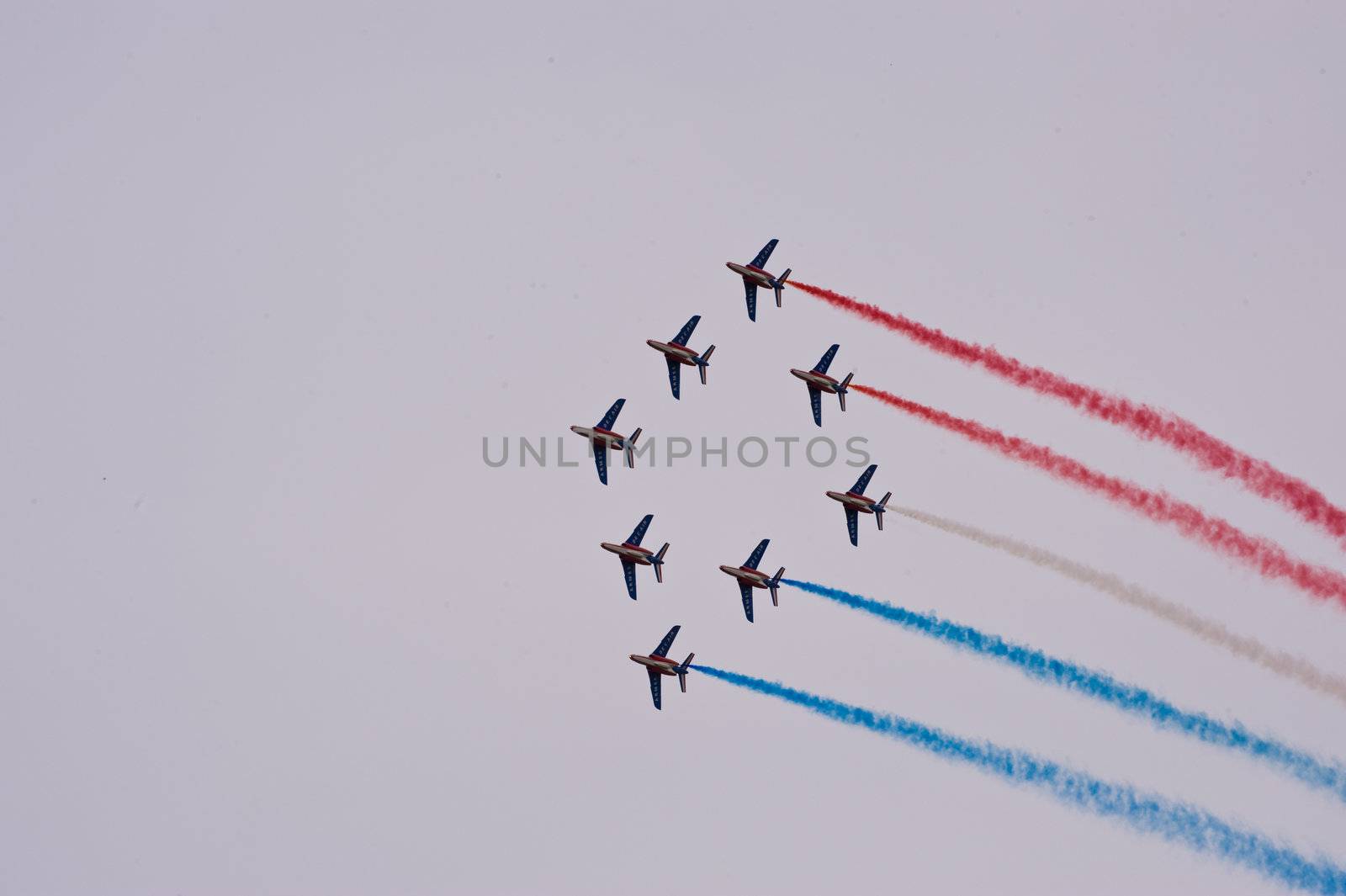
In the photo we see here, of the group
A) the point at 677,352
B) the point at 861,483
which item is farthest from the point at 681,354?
the point at 861,483

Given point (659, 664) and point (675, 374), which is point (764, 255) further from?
point (659, 664)

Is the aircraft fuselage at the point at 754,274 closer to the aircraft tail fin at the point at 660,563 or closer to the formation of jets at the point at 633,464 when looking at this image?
the formation of jets at the point at 633,464

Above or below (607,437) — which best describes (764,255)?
above

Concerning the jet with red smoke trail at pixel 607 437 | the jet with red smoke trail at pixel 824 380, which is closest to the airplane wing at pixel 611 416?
the jet with red smoke trail at pixel 607 437

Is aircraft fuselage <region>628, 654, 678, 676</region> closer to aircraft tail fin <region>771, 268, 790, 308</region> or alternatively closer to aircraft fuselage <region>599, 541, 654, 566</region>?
aircraft fuselage <region>599, 541, 654, 566</region>

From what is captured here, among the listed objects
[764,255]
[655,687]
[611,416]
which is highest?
[764,255]

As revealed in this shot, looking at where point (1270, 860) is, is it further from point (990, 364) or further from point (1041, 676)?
point (990, 364)

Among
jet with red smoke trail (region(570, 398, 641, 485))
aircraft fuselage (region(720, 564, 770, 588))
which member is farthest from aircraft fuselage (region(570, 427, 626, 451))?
aircraft fuselage (region(720, 564, 770, 588))
